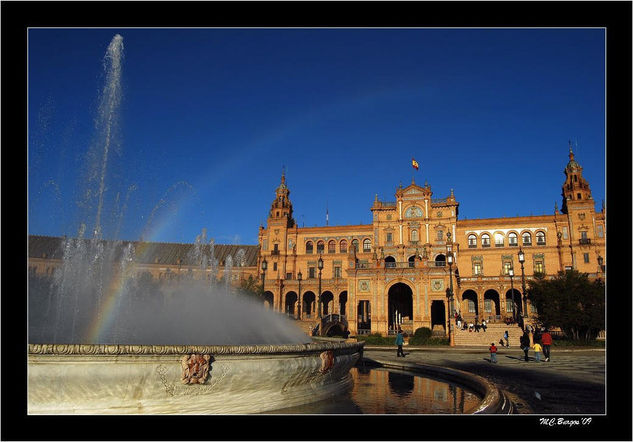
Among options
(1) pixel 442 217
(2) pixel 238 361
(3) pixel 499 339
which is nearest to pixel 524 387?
(2) pixel 238 361

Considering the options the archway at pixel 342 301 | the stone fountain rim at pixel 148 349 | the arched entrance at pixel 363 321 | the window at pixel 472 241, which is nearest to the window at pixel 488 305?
the window at pixel 472 241

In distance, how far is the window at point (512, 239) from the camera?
5473 centimetres

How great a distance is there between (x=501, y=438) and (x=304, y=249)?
2277 inches

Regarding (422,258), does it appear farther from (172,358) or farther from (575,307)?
(172,358)

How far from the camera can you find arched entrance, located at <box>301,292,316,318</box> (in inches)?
2370

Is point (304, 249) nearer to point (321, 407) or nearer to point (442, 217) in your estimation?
point (442, 217)

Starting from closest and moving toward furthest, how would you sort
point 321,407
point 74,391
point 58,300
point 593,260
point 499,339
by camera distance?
point 74,391 < point 321,407 < point 58,300 < point 499,339 < point 593,260

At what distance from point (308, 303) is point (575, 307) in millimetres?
36044

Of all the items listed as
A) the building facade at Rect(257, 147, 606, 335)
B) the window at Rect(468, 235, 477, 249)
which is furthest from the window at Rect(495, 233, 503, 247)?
the window at Rect(468, 235, 477, 249)

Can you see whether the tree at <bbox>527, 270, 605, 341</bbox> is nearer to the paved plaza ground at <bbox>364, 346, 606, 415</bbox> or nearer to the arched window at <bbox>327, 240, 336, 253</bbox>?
the paved plaza ground at <bbox>364, 346, 606, 415</bbox>

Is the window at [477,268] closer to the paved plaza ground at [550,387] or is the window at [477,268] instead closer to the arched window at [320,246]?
the arched window at [320,246]

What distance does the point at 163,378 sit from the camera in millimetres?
6496

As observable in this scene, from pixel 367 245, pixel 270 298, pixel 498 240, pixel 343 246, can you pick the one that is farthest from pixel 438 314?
pixel 270 298

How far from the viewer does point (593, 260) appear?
50.7m
